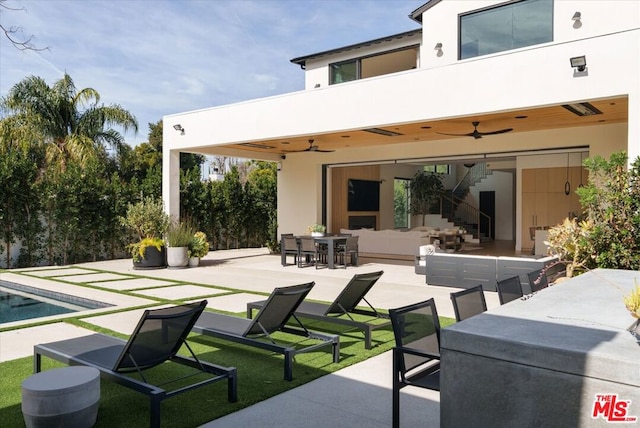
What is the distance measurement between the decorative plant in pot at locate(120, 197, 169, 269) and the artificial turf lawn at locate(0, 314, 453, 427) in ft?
27.2

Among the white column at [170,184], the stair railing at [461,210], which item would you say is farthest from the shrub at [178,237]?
the stair railing at [461,210]

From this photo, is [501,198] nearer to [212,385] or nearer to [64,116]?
[64,116]

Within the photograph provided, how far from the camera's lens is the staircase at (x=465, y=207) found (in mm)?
24719

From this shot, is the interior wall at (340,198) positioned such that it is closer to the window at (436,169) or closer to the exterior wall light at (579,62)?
the window at (436,169)

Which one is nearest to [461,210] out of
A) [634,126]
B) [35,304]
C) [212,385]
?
[634,126]

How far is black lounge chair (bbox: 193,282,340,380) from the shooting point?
5.00 metres

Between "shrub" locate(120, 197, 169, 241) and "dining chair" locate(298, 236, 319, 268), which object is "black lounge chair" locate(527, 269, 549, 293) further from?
"shrub" locate(120, 197, 169, 241)

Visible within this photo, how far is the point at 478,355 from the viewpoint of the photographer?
8.28 feet

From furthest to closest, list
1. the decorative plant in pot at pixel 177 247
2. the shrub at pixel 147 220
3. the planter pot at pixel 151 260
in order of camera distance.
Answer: the shrub at pixel 147 220 < the decorative plant in pot at pixel 177 247 < the planter pot at pixel 151 260

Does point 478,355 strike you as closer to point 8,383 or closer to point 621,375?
point 621,375

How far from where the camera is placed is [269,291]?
10094mm

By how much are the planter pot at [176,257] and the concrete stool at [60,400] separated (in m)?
10.7

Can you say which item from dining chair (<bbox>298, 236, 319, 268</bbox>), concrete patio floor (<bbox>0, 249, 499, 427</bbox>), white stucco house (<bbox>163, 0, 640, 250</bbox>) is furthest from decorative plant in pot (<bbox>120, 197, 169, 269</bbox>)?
dining chair (<bbox>298, 236, 319, 268</bbox>)

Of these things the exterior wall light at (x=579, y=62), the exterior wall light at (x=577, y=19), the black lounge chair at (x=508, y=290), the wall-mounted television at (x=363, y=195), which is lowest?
the black lounge chair at (x=508, y=290)
